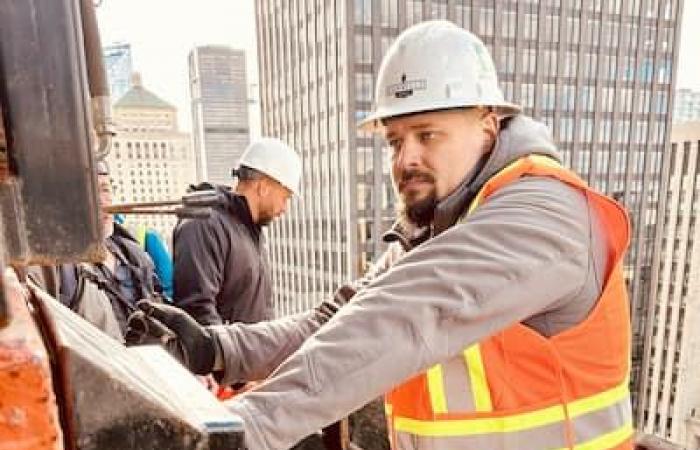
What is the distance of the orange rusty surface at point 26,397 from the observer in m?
0.64

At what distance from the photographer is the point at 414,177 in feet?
6.14

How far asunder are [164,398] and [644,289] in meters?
54.7

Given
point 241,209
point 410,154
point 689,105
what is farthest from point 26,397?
point 689,105

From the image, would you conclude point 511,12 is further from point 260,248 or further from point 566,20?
point 260,248

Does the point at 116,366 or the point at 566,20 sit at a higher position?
the point at 566,20

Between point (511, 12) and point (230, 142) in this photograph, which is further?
point (230, 142)

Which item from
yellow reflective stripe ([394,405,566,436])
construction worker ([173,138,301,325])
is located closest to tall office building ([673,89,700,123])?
construction worker ([173,138,301,325])

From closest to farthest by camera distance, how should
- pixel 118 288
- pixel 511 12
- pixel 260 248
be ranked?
pixel 118 288 → pixel 260 248 → pixel 511 12

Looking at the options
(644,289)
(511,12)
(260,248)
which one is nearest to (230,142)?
(511,12)

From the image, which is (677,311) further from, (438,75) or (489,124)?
(438,75)

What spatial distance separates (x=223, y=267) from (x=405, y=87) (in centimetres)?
249

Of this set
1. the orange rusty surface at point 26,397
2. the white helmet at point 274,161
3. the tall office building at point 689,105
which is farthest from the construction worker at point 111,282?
the tall office building at point 689,105

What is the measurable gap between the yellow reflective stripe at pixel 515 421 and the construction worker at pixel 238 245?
7.85 ft

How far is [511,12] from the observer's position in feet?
147
